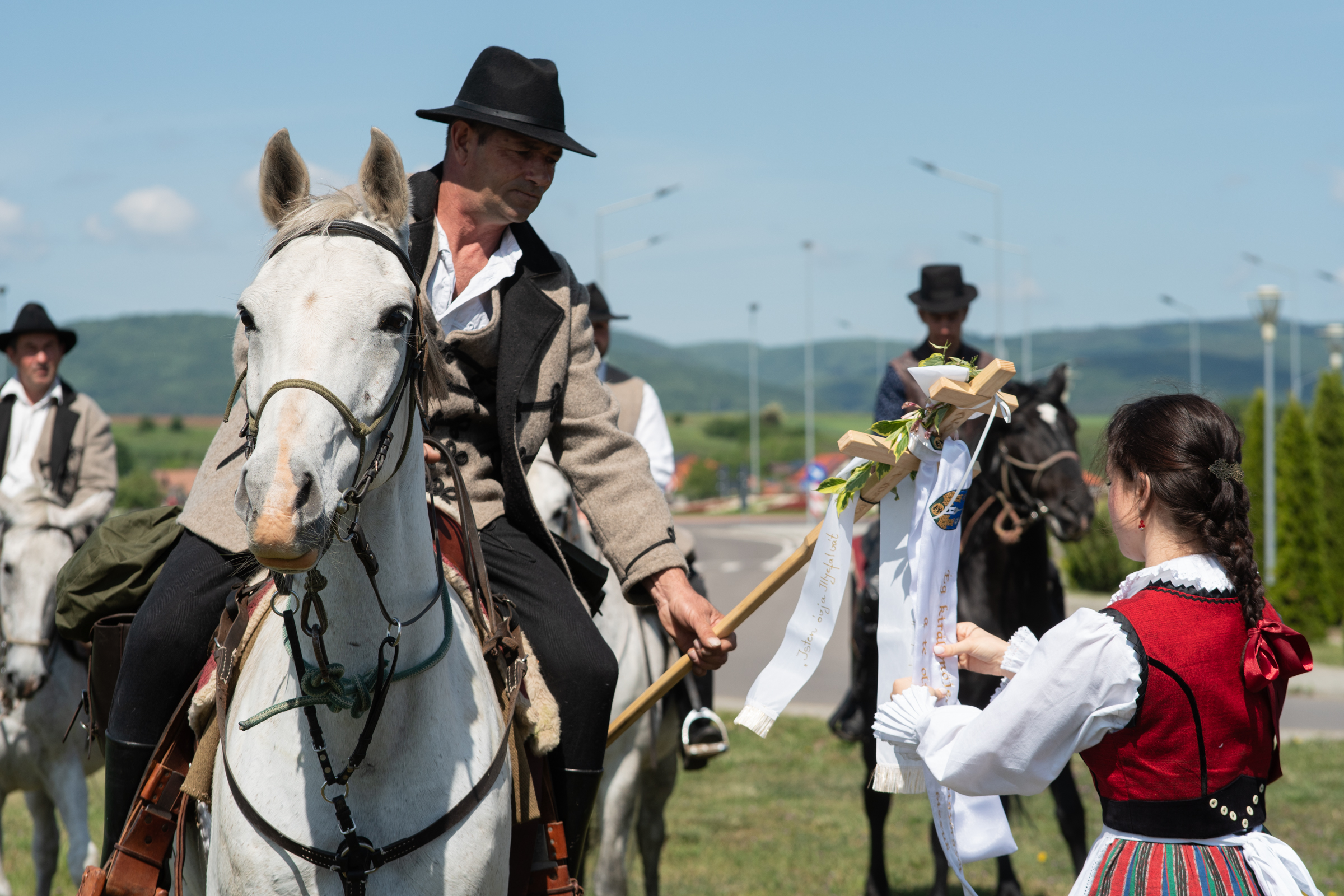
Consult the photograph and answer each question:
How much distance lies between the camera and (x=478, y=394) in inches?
148

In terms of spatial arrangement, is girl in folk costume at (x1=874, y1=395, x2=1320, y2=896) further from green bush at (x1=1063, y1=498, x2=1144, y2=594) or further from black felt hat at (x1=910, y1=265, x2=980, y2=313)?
green bush at (x1=1063, y1=498, x2=1144, y2=594)

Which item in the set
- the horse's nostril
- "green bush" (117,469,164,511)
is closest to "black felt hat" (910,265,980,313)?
the horse's nostril

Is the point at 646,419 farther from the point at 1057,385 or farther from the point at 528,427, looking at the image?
the point at 528,427

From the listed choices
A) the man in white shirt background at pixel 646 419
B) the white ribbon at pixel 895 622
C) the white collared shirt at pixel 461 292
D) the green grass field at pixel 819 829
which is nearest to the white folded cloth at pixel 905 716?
the white ribbon at pixel 895 622

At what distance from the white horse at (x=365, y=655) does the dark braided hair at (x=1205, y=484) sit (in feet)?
5.49

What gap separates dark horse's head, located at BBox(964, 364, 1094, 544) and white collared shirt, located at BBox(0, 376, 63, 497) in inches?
240

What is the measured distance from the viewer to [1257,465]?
75.3 feet

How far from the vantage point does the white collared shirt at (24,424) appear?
8367 millimetres

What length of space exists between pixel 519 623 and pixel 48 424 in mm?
6134

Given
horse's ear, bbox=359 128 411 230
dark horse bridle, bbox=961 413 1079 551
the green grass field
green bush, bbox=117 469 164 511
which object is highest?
horse's ear, bbox=359 128 411 230

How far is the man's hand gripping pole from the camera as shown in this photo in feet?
10.1

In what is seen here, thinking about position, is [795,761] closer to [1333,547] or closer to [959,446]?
[959,446]

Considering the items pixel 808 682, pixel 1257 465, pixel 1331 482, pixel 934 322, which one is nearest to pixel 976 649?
pixel 934 322

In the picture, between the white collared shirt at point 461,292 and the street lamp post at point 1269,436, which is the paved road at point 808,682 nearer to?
the street lamp post at point 1269,436
